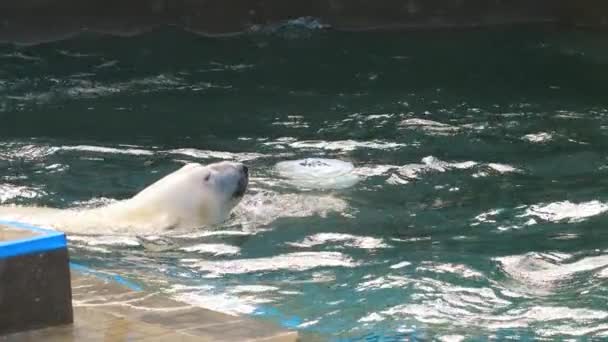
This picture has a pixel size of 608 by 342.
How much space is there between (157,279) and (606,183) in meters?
3.44

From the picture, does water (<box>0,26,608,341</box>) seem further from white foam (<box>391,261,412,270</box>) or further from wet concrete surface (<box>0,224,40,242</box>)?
wet concrete surface (<box>0,224,40,242</box>)

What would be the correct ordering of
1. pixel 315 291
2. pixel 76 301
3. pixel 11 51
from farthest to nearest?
1. pixel 11 51
2. pixel 315 291
3. pixel 76 301

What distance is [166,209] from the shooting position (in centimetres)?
663

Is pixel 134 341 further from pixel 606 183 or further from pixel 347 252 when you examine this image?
pixel 606 183

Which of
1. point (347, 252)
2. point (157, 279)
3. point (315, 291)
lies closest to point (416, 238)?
point (347, 252)

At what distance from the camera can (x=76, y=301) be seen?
454cm

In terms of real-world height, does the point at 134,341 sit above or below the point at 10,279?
below

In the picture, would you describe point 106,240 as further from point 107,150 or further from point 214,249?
point 107,150

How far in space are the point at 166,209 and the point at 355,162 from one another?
6.38 feet

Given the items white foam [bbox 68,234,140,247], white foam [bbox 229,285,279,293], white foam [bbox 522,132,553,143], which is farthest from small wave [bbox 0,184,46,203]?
white foam [bbox 522,132,553,143]

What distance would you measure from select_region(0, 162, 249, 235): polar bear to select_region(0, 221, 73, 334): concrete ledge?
238cm

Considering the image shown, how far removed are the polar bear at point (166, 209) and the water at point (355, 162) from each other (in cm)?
16

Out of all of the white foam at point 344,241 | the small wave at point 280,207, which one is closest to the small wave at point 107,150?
the small wave at point 280,207

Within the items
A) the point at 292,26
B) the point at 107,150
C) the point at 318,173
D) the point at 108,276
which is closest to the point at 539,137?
the point at 318,173
